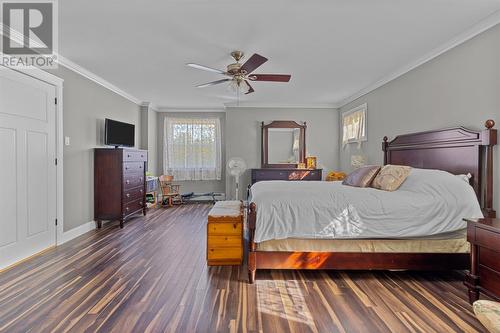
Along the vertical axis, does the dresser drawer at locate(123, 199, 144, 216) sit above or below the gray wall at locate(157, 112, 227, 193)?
below

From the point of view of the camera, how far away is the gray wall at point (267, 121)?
6.48m

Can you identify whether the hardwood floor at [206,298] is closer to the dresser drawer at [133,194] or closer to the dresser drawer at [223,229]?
the dresser drawer at [223,229]

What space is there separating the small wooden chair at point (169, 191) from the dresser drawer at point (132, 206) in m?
1.09

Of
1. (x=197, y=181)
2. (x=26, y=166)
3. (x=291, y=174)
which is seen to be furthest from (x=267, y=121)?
(x=26, y=166)

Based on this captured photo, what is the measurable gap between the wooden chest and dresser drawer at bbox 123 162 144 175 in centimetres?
240

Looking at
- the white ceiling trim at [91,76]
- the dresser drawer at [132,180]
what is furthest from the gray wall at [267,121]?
the white ceiling trim at [91,76]

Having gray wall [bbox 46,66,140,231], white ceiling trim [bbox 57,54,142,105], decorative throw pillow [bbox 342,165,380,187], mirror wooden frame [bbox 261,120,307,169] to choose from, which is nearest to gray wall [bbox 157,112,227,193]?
mirror wooden frame [bbox 261,120,307,169]

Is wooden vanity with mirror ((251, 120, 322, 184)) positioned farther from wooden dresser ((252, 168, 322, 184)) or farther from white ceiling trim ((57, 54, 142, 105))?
white ceiling trim ((57, 54, 142, 105))

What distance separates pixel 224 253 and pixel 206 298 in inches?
25.1

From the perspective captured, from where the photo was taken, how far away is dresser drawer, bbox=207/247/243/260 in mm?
2777

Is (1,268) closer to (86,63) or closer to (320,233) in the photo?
(86,63)

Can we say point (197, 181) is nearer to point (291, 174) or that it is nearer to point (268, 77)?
point (291, 174)

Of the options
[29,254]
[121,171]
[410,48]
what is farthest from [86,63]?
[410,48]

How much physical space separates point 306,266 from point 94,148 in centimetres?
377
